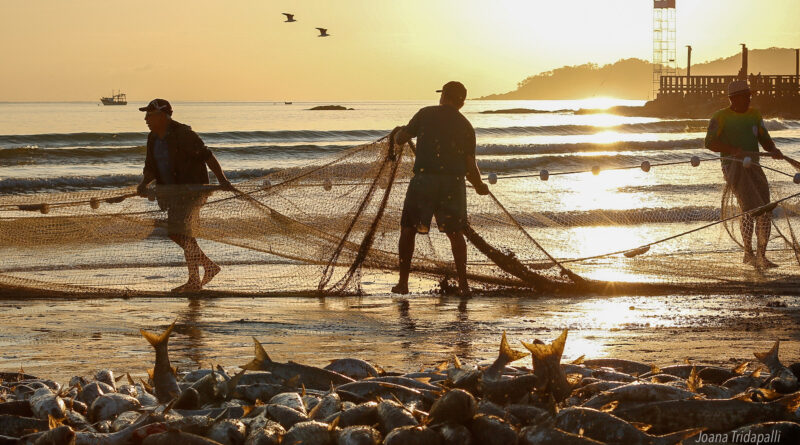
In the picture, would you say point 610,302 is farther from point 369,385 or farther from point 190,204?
point 369,385

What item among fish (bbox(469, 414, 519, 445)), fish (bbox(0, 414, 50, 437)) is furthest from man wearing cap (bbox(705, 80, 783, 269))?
fish (bbox(0, 414, 50, 437))

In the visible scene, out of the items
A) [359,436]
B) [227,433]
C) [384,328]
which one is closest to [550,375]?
[359,436]

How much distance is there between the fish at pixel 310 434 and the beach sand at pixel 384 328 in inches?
82.4

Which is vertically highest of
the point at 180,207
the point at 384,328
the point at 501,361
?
the point at 180,207

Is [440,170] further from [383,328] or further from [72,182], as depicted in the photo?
[72,182]

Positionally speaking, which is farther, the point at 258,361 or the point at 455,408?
the point at 258,361

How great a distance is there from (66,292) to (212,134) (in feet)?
107

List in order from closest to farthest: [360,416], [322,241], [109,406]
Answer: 1. [360,416]
2. [109,406]
3. [322,241]

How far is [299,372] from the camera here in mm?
4887

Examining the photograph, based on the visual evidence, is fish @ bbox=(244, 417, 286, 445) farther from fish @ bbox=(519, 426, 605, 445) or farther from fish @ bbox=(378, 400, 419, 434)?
fish @ bbox=(519, 426, 605, 445)

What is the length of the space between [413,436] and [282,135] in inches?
1488

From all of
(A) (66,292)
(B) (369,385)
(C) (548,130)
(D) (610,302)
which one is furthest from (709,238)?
(C) (548,130)

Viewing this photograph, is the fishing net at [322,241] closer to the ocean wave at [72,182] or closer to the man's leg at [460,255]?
the man's leg at [460,255]

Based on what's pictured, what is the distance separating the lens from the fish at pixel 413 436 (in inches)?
144
